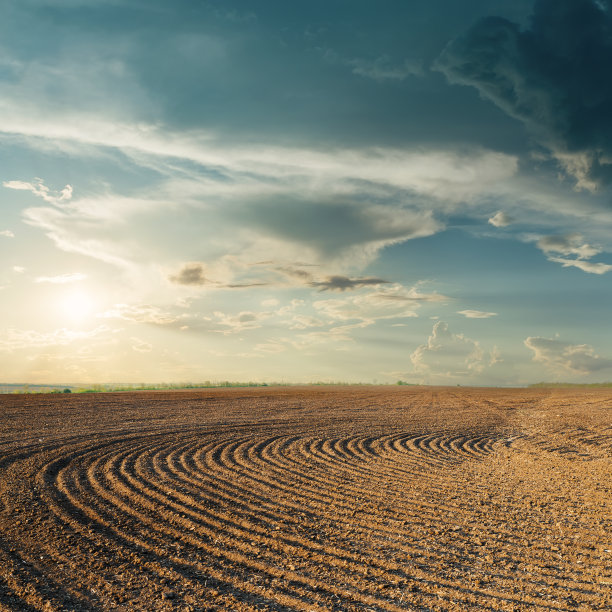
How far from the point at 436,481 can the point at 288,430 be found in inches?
357

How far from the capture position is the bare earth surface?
6.44m

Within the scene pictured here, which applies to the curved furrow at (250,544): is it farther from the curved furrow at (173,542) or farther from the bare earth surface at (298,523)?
the curved furrow at (173,542)

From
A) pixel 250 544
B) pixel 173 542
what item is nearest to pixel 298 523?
pixel 250 544

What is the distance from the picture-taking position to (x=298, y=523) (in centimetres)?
884

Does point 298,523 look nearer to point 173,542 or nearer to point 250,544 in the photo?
point 250,544

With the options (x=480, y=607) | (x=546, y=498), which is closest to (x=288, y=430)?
(x=546, y=498)

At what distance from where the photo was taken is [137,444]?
16.2 meters

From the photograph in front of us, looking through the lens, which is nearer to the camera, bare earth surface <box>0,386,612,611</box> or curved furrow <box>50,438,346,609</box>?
bare earth surface <box>0,386,612,611</box>

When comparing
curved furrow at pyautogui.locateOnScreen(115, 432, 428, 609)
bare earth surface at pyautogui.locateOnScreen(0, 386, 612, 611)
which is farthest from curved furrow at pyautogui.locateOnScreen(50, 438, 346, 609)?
curved furrow at pyautogui.locateOnScreen(115, 432, 428, 609)

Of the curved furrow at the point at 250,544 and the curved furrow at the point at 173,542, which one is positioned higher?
the curved furrow at the point at 250,544

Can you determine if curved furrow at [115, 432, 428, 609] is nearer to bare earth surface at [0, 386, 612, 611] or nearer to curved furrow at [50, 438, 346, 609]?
bare earth surface at [0, 386, 612, 611]

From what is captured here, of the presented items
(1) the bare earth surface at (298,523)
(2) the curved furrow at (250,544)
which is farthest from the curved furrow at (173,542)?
(2) the curved furrow at (250,544)

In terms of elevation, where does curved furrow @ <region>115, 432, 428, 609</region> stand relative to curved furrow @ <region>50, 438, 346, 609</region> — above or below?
above

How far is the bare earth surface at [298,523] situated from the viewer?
254 inches
